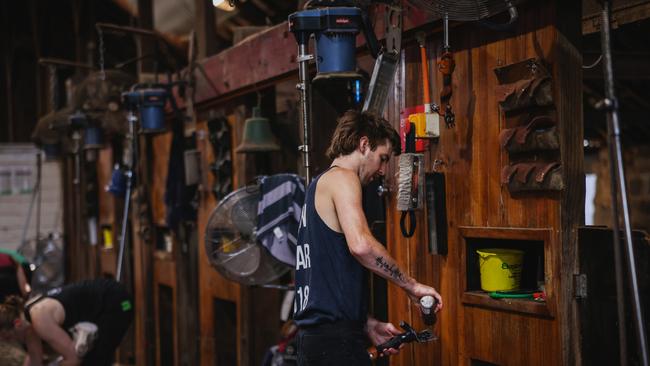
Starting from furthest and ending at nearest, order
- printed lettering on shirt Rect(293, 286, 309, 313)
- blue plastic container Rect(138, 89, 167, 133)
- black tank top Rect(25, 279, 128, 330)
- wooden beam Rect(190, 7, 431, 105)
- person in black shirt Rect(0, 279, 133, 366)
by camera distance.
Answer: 1. blue plastic container Rect(138, 89, 167, 133)
2. black tank top Rect(25, 279, 128, 330)
3. person in black shirt Rect(0, 279, 133, 366)
4. wooden beam Rect(190, 7, 431, 105)
5. printed lettering on shirt Rect(293, 286, 309, 313)

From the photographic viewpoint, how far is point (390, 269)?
385 cm

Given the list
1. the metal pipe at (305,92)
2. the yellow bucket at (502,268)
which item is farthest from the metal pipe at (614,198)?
the metal pipe at (305,92)

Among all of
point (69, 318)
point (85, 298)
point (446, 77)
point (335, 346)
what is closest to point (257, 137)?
point (85, 298)

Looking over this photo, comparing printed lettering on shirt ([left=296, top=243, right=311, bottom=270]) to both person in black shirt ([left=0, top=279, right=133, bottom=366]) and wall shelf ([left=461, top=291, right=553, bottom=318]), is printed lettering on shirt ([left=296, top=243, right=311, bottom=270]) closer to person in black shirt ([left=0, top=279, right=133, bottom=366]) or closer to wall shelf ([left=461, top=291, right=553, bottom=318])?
wall shelf ([left=461, top=291, right=553, bottom=318])

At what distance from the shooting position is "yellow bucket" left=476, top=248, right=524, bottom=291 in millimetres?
4465

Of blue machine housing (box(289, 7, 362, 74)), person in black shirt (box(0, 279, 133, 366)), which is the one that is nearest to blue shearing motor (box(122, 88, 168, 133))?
person in black shirt (box(0, 279, 133, 366))

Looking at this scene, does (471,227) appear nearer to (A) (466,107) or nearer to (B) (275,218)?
(A) (466,107)

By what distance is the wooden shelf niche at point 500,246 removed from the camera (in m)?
4.32

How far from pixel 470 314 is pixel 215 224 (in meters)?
2.29

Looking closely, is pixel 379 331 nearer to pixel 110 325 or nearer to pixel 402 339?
pixel 402 339

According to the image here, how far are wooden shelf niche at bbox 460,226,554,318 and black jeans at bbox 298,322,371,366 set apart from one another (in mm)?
863

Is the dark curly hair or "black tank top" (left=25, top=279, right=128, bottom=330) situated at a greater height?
the dark curly hair

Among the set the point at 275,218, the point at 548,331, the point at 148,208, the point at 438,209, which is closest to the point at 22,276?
the point at 148,208

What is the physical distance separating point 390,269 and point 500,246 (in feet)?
A: 3.74
